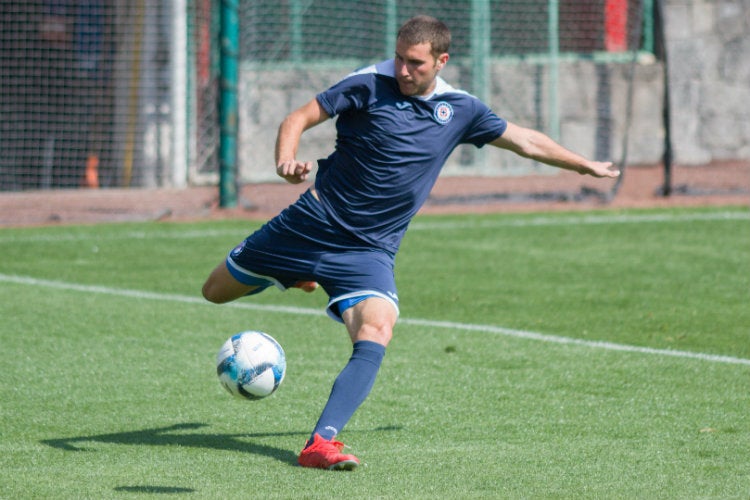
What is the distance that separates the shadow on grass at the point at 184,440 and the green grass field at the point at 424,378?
0.06 feet

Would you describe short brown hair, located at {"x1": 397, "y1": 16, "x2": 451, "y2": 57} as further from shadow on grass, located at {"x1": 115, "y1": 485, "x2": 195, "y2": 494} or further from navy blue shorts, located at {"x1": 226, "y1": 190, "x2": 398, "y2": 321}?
shadow on grass, located at {"x1": 115, "y1": 485, "x2": 195, "y2": 494}

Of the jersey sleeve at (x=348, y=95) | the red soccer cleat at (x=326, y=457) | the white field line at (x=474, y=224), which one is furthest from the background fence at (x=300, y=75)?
the red soccer cleat at (x=326, y=457)

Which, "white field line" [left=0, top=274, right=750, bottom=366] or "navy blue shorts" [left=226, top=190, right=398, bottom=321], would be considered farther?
"white field line" [left=0, top=274, right=750, bottom=366]

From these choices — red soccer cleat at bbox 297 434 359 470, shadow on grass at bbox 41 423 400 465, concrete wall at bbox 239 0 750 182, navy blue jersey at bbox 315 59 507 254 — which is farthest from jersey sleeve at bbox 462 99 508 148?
concrete wall at bbox 239 0 750 182

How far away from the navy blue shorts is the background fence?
8.06 metres

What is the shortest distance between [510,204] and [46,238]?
5296mm

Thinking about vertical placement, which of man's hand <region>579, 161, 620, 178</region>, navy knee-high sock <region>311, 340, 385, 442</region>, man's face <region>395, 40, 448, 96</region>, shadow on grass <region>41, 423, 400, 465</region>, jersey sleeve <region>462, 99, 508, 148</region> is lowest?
shadow on grass <region>41, 423, 400, 465</region>

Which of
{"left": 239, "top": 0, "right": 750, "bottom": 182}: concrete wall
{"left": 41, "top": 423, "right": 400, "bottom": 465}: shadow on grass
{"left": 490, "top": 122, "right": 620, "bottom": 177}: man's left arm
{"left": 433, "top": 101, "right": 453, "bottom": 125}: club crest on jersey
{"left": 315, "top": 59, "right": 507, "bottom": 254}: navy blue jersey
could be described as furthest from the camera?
{"left": 239, "top": 0, "right": 750, "bottom": 182}: concrete wall

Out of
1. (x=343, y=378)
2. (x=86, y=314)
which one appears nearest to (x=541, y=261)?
(x=86, y=314)

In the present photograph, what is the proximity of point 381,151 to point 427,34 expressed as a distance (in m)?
0.55

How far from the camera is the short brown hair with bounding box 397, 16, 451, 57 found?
5.40m

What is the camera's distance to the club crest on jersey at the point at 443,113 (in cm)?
569

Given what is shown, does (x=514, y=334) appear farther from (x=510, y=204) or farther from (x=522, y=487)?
(x=510, y=204)

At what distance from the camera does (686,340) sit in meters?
7.52
